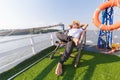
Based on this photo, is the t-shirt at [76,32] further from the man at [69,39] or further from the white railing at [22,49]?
the white railing at [22,49]

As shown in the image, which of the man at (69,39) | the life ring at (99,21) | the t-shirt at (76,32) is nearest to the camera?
the man at (69,39)

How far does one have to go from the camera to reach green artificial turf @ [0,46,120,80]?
125 inches

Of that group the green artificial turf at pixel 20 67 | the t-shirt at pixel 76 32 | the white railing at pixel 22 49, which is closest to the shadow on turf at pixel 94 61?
the t-shirt at pixel 76 32

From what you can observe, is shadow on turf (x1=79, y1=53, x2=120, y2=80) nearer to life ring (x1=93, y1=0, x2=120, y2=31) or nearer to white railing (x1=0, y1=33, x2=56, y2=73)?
life ring (x1=93, y1=0, x2=120, y2=31)

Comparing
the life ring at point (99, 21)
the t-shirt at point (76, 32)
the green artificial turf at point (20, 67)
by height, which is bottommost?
the green artificial turf at point (20, 67)

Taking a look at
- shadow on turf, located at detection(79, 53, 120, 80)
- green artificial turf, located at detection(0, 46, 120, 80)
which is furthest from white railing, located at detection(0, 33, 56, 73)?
shadow on turf, located at detection(79, 53, 120, 80)

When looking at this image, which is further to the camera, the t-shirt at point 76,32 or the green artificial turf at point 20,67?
the t-shirt at point 76,32

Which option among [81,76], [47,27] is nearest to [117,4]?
[47,27]

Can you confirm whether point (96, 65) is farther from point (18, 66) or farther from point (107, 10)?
point (107, 10)

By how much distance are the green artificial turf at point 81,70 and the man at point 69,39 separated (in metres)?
0.16

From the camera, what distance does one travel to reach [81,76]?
10.5 ft

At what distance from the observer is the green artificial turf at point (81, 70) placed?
3182 millimetres

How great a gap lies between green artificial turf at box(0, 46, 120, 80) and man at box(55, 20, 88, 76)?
0.53 ft

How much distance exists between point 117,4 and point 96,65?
243 centimetres
